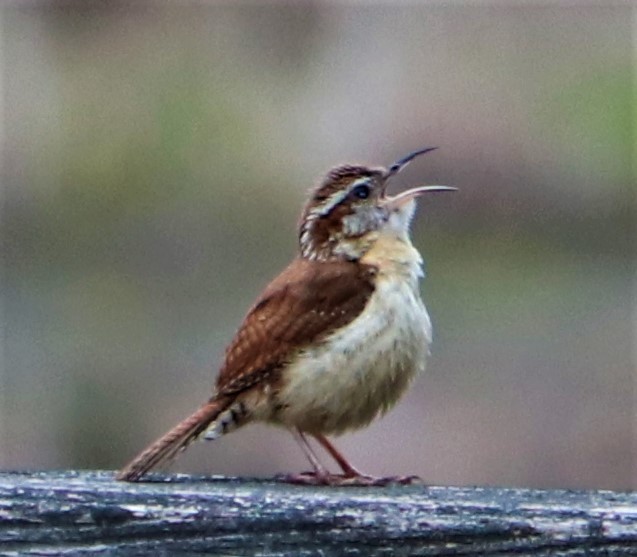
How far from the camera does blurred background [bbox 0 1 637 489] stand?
9.42 m

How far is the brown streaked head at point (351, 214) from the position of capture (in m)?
5.28

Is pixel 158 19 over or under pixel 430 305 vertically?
over

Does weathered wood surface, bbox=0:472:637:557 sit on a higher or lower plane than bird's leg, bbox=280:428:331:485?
higher

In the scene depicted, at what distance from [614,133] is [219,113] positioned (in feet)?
6.26

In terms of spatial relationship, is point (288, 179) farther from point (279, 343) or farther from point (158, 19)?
point (279, 343)

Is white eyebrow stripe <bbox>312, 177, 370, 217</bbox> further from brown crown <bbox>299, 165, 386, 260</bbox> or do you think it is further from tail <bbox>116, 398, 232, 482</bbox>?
tail <bbox>116, 398, 232, 482</bbox>

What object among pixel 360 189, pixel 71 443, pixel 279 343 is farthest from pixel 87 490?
pixel 71 443

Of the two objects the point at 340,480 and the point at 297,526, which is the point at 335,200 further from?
the point at 297,526

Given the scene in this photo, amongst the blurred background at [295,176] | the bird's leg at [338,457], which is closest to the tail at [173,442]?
the bird's leg at [338,457]

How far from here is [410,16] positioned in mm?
10492

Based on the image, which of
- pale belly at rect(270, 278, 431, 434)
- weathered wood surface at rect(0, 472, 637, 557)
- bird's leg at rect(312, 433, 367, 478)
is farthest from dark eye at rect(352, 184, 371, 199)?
weathered wood surface at rect(0, 472, 637, 557)

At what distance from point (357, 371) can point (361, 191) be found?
2.36 feet

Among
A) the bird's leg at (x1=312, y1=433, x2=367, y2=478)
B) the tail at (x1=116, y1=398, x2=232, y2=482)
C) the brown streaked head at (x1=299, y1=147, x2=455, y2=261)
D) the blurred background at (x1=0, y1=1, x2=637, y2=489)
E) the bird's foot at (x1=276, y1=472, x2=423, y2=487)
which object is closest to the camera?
the tail at (x1=116, y1=398, x2=232, y2=482)

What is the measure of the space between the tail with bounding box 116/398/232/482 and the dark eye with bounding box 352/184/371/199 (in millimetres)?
789
